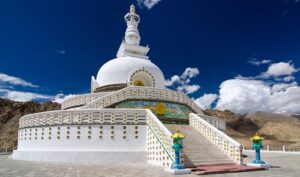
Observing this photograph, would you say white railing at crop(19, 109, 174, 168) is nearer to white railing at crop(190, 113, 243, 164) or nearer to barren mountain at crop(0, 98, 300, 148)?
white railing at crop(190, 113, 243, 164)

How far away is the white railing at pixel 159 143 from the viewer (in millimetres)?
12726

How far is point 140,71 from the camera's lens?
2372 centimetres

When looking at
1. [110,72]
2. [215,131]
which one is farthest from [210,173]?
[110,72]

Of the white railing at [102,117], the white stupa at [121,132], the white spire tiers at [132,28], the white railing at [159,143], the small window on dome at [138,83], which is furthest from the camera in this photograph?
the white spire tiers at [132,28]

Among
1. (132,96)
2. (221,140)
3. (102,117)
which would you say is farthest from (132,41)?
(221,140)

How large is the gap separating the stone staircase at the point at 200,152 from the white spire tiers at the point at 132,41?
14.1 meters

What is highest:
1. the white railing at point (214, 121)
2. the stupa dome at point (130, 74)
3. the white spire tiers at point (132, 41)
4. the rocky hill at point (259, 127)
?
the white spire tiers at point (132, 41)

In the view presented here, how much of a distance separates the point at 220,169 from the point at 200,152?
2125 mm

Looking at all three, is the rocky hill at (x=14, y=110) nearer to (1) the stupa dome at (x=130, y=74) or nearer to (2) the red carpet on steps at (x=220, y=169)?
(1) the stupa dome at (x=130, y=74)

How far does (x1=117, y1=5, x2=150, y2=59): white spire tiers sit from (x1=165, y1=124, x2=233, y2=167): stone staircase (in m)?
14.1

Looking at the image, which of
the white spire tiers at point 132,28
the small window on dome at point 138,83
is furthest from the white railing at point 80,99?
the white spire tiers at point 132,28

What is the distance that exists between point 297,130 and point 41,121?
3209 inches

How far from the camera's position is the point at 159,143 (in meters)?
13.8

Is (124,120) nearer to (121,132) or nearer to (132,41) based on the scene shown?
(121,132)
